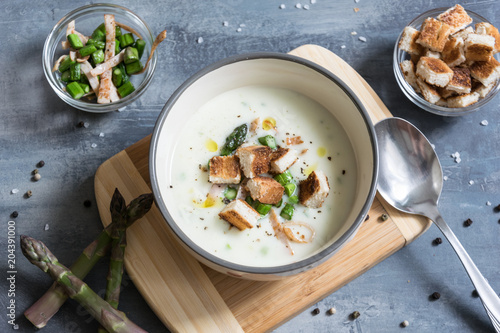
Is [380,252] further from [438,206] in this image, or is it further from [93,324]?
[93,324]

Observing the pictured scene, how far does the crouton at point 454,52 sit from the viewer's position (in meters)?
2.74

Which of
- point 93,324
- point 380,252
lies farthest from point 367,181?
point 93,324

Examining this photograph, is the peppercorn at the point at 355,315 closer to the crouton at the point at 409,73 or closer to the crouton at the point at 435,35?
the crouton at the point at 409,73

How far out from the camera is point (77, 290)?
2.41 metres

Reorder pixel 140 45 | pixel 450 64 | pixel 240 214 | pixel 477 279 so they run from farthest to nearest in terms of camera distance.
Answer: pixel 140 45 < pixel 450 64 < pixel 477 279 < pixel 240 214

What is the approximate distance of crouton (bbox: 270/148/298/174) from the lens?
7.24 ft

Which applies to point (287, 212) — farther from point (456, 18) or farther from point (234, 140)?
point (456, 18)

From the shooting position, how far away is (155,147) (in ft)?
7.00

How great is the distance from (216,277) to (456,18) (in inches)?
71.5

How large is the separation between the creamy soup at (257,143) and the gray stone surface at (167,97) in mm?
548

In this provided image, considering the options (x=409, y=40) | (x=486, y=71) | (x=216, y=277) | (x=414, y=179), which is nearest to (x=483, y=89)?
(x=486, y=71)

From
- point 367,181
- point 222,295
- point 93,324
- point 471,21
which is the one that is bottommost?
point 93,324

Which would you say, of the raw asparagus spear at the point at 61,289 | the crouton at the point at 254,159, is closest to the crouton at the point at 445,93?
the crouton at the point at 254,159

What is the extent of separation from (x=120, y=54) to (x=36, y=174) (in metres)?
0.76
